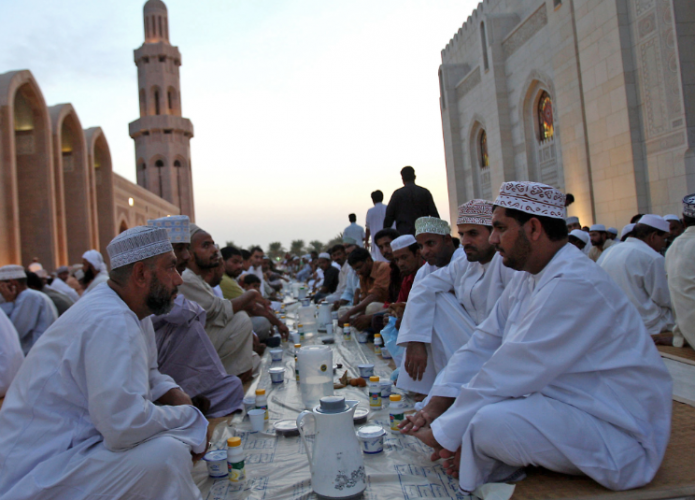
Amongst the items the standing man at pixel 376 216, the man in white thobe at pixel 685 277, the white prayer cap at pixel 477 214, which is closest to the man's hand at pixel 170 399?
the white prayer cap at pixel 477 214

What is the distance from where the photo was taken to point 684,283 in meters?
3.75

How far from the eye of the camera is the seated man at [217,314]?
358 centimetres

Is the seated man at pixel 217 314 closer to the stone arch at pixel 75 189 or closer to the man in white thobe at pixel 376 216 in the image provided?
the man in white thobe at pixel 376 216

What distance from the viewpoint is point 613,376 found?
178 centimetres

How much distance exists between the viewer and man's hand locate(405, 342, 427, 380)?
286 centimetres

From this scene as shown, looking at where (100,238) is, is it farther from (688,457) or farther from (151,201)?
(688,457)

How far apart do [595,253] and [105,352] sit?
698 centimetres

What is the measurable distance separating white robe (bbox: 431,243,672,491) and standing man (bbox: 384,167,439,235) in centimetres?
405

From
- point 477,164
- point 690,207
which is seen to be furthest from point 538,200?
point 477,164

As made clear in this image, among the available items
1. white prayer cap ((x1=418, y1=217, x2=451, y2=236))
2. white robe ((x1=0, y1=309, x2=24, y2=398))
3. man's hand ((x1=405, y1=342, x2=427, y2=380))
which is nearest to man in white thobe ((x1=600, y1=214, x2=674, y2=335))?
white prayer cap ((x1=418, y1=217, x2=451, y2=236))

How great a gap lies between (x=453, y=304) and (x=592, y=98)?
317 inches

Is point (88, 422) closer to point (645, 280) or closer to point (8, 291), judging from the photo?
point (8, 291)

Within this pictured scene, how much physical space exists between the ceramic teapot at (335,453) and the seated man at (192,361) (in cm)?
132

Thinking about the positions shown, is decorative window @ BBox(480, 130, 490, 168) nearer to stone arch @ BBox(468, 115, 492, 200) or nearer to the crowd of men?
stone arch @ BBox(468, 115, 492, 200)
